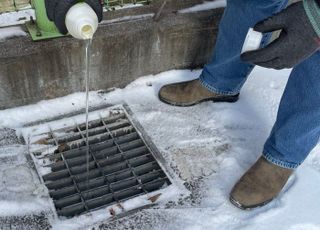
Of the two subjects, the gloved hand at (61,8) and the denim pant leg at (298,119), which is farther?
the denim pant leg at (298,119)

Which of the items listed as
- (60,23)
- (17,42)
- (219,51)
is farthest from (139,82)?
(60,23)

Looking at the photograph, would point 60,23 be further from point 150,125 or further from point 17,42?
point 150,125

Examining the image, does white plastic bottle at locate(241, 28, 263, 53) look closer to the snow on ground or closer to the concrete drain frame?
the snow on ground

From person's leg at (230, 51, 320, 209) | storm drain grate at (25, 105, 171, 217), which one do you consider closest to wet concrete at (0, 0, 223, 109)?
storm drain grate at (25, 105, 171, 217)

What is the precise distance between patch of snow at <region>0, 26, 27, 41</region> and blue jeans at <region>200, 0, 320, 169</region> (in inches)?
46.1

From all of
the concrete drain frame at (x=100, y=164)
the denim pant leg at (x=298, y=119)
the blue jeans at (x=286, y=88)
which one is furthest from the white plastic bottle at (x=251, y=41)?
the concrete drain frame at (x=100, y=164)

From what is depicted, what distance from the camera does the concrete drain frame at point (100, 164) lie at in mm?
2379

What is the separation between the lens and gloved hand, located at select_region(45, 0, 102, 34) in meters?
2.00

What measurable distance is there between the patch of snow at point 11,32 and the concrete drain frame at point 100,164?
56cm

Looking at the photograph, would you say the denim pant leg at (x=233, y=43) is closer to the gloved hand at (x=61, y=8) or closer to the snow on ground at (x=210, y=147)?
the snow on ground at (x=210, y=147)

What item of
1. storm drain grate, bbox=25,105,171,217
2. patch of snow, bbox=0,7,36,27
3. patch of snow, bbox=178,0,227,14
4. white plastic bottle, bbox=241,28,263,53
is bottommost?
storm drain grate, bbox=25,105,171,217

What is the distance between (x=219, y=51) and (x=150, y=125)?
629 millimetres

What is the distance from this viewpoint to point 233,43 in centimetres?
265

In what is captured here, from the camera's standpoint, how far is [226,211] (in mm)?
2326
